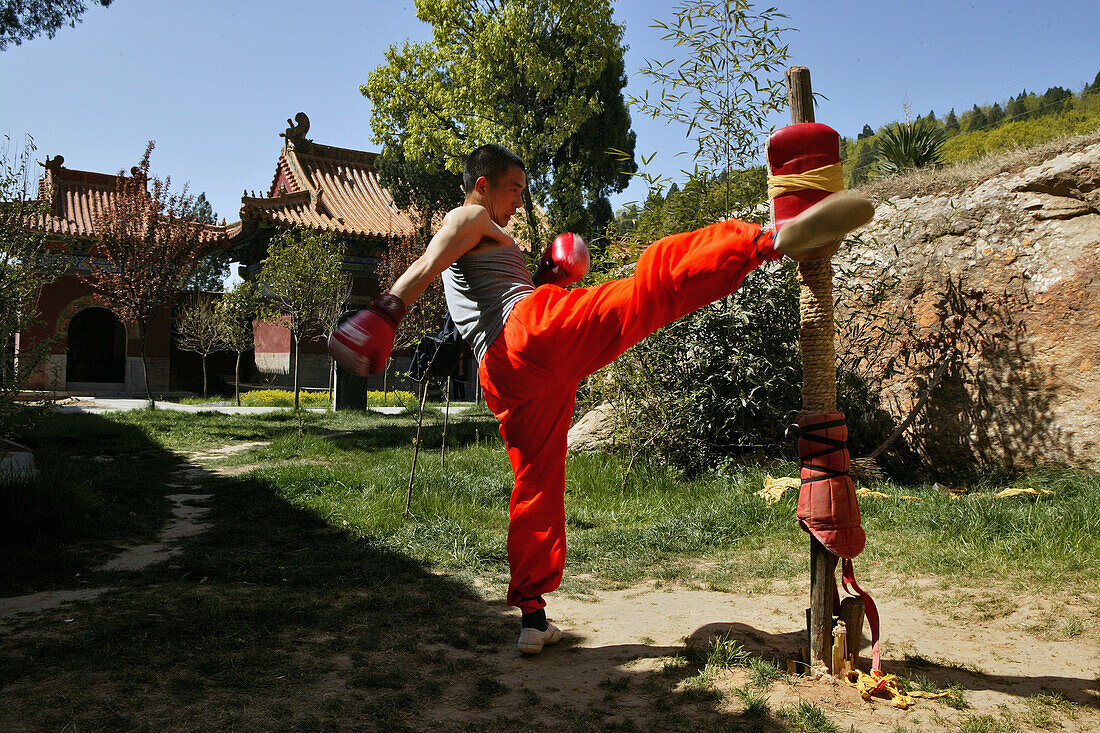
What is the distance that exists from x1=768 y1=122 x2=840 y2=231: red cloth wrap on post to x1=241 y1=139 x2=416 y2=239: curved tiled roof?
1445cm

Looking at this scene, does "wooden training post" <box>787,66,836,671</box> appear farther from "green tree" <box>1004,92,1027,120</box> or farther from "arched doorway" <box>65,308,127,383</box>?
"green tree" <box>1004,92,1027,120</box>

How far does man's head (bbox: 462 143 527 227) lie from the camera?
2744 mm

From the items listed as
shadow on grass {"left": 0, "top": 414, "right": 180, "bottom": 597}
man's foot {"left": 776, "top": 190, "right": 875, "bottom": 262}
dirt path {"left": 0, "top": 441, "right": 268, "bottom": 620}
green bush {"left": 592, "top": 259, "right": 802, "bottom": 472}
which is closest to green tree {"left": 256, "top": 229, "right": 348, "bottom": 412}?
dirt path {"left": 0, "top": 441, "right": 268, "bottom": 620}

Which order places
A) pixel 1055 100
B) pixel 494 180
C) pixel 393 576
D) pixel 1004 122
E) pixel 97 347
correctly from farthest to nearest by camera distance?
pixel 1055 100
pixel 1004 122
pixel 97 347
pixel 393 576
pixel 494 180

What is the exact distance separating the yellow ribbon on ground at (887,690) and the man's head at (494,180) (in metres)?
2.02

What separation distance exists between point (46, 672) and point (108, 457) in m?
5.48

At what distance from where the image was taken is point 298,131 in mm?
18188

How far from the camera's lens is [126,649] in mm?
2432

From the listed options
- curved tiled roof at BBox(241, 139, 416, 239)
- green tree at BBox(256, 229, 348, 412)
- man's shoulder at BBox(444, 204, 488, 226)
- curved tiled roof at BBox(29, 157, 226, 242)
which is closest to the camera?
man's shoulder at BBox(444, 204, 488, 226)

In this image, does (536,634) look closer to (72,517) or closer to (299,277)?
(72,517)

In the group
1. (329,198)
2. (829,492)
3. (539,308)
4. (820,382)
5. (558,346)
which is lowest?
(829,492)

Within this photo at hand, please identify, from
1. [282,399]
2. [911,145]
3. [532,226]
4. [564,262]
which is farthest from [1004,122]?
[564,262]

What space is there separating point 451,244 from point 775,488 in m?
2.92

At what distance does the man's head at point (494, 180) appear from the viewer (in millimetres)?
2744
